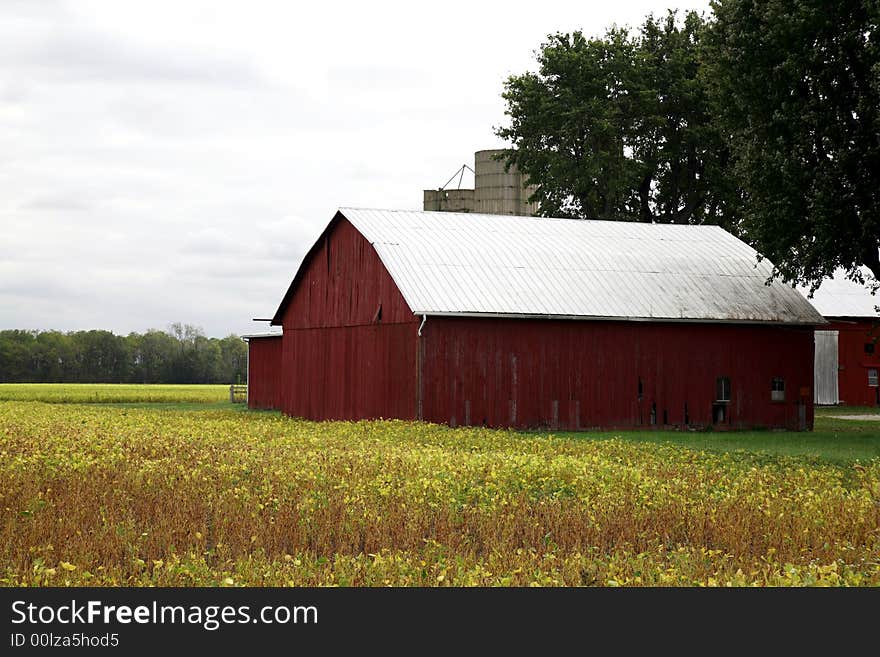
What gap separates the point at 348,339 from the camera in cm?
3731

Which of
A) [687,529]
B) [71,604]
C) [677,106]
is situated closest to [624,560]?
[687,529]

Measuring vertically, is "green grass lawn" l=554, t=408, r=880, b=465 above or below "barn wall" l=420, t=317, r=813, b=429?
below

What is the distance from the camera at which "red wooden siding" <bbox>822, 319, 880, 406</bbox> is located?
54125mm

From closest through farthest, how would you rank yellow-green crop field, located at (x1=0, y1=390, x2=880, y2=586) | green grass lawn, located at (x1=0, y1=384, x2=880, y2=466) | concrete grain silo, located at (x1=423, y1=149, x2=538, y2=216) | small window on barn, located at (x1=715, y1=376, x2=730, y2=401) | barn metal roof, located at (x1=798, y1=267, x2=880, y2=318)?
yellow-green crop field, located at (x1=0, y1=390, x2=880, y2=586)
green grass lawn, located at (x1=0, y1=384, x2=880, y2=466)
small window on barn, located at (x1=715, y1=376, x2=730, y2=401)
barn metal roof, located at (x1=798, y1=267, x2=880, y2=318)
concrete grain silo, located at (x1=423, y1=149, x2=538, y2=216)

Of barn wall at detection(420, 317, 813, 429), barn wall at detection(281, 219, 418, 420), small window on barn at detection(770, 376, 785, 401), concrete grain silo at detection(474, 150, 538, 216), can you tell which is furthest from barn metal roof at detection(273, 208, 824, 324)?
concrete grain silo at detection(474, 150, 538, 216)

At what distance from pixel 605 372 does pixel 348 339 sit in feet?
26.2

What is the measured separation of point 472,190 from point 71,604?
197 ft

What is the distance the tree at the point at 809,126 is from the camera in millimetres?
30281

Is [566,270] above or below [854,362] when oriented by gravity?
above

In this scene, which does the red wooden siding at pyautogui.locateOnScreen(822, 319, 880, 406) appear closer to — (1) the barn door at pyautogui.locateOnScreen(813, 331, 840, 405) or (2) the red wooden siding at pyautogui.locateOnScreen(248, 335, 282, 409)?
(1) the barn door at pyautogui.locateOnScreen(813, 331, 840, 405)

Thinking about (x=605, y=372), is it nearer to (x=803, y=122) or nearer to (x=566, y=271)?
(x=566, y=271)

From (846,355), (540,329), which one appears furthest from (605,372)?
(846,355)

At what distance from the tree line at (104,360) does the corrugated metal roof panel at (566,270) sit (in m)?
75.3

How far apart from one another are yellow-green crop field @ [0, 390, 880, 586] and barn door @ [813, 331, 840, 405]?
32.5 metres
